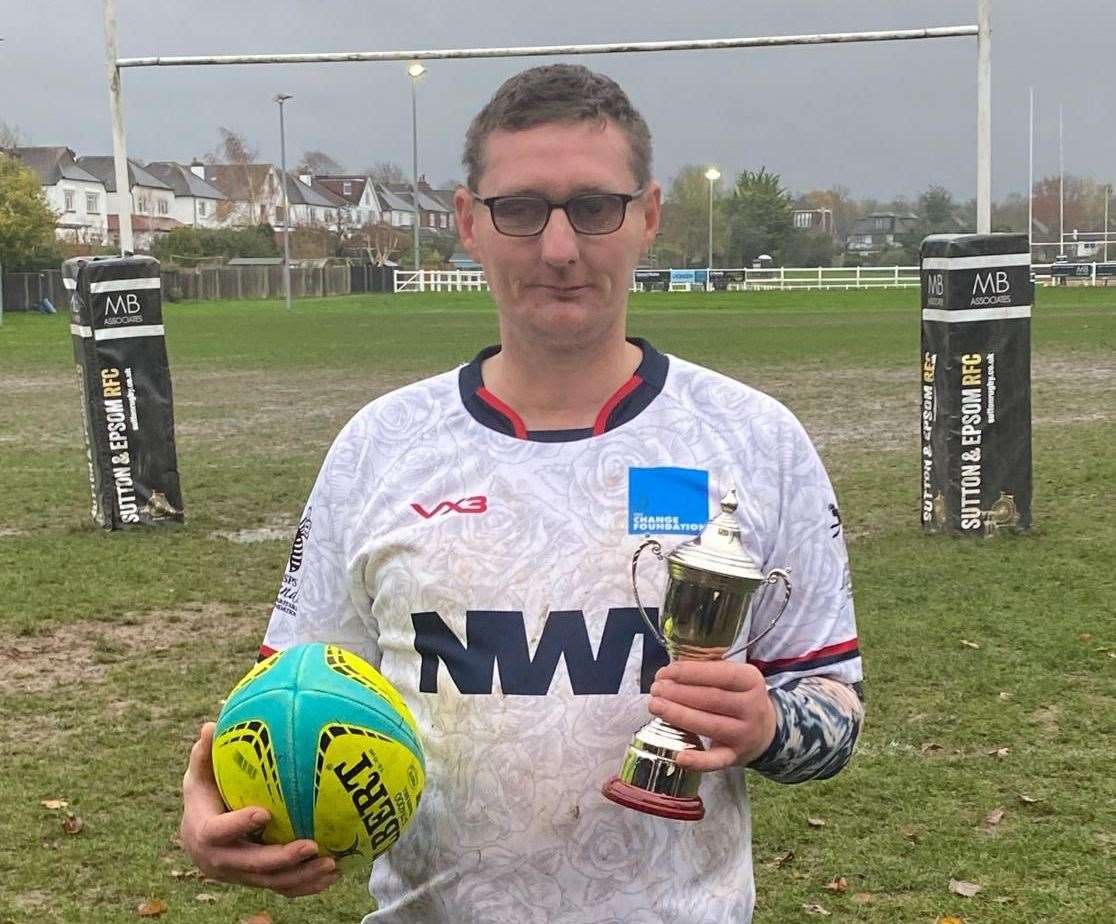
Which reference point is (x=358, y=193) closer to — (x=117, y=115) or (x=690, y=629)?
(x=117, y=115)

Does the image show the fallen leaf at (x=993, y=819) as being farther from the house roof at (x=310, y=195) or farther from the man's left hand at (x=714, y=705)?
the house roof at (x=310, y=195)

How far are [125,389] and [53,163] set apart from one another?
83785 millimetres

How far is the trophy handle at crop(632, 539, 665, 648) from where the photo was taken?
1.99 m

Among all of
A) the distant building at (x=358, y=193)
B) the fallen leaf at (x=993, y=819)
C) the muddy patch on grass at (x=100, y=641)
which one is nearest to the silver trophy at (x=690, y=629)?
the fallen leaf at (x=993, y=819)

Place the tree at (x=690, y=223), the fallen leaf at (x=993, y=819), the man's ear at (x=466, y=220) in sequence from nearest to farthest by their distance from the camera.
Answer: the man's ear at (x=466, y=220), the fallen leaf at (x=993, y=819), the tree at (x=690, y=223)

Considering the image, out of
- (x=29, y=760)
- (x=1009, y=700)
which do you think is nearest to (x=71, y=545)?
(x=29, y=760)

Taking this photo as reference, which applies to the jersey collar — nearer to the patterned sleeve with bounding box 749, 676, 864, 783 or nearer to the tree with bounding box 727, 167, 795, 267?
the patterned sleeve with bounding box 749, 676, 864, 783

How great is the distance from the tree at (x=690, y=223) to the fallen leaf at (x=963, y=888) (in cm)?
6254

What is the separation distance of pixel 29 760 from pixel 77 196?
90849 mm

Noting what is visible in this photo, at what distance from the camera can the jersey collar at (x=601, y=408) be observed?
6.98ft

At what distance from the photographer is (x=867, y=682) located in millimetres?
6168

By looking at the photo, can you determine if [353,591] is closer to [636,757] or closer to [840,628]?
[636,757]

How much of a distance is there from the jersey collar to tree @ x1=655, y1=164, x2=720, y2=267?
211ft

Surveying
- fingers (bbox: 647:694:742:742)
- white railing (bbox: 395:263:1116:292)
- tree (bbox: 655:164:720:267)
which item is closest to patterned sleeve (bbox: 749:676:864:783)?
fingers (bbox: 647:694:742:742)
